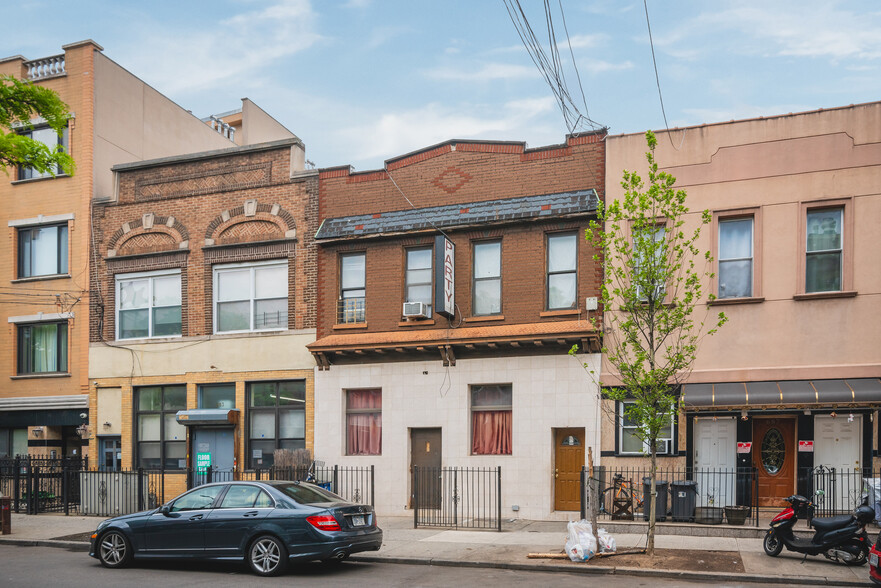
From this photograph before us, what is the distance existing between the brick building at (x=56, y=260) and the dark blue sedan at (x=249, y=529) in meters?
11.2

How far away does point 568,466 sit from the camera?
1969 cm

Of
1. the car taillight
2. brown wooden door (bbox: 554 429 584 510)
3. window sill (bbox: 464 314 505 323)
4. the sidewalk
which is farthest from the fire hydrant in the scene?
brown wooden door (bbox: 554 429 584 510)

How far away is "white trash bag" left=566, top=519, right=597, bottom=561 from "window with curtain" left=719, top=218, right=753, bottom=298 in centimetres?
687

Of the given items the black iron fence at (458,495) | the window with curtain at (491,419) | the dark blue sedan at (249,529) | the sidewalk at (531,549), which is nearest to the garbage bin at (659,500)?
the sidewalk at (531,549)

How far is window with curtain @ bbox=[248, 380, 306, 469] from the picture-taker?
22562 mm

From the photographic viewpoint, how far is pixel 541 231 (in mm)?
20234

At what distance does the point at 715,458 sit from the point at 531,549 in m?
5.48

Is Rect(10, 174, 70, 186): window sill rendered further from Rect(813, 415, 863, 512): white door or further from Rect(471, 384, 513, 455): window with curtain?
Rect(813, 415, 863, 512): white door

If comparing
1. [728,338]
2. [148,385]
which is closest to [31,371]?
[148,385]

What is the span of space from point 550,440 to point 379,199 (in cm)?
737

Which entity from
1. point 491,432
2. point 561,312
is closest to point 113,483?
point 491,432

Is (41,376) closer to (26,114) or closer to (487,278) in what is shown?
(26,114)

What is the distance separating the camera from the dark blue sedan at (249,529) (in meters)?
13.0

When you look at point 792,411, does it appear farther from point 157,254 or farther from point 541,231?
point 157,254
